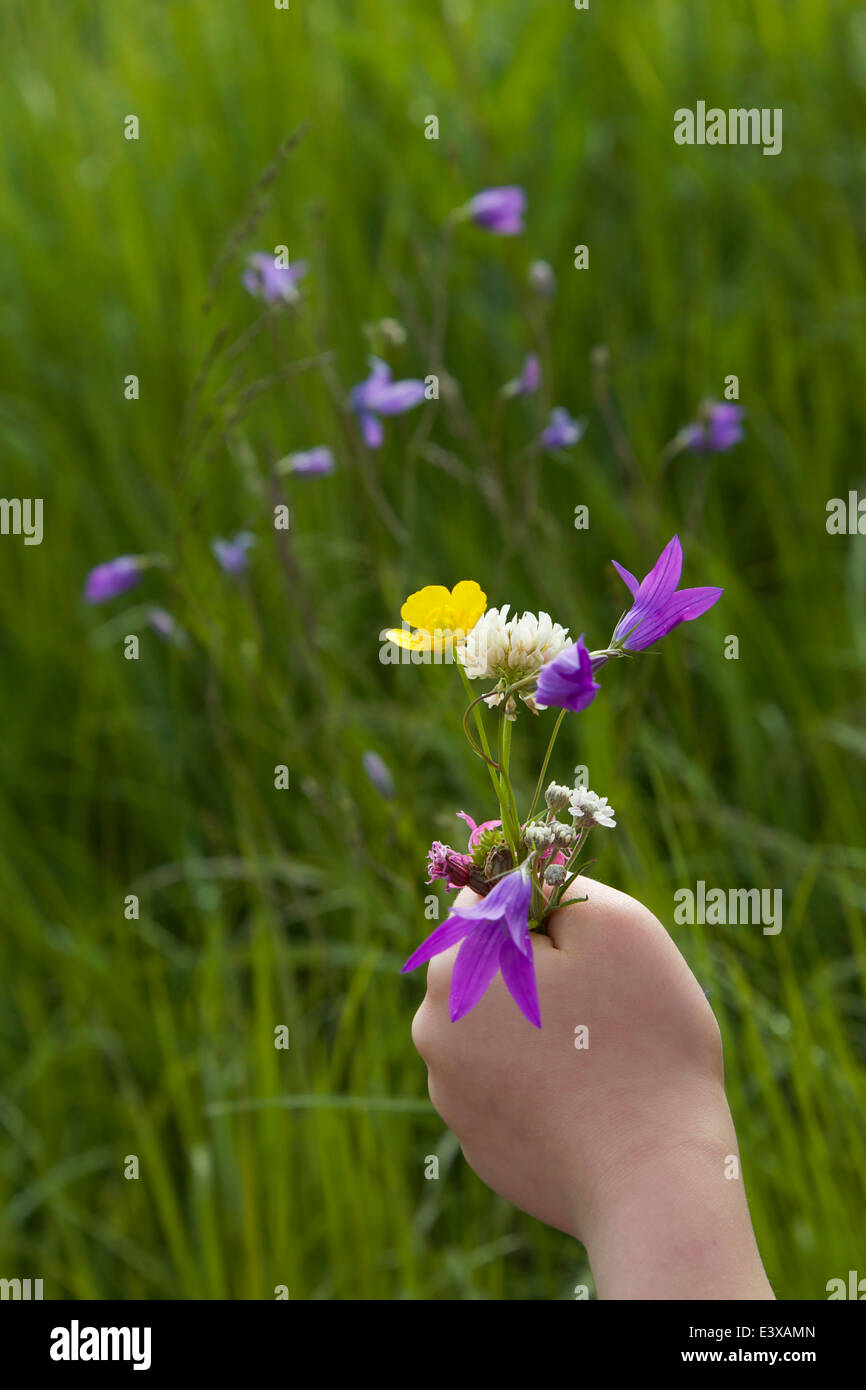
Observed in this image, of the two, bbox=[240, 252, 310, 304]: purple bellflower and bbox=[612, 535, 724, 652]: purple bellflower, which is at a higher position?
bbox=[240, 252, 310, 304]: purple bellflower

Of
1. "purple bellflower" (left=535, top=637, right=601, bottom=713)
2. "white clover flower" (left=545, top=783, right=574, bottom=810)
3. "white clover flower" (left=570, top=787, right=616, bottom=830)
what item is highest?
"purple bellflower" (left=535, top=637, right=601, bottom=713)

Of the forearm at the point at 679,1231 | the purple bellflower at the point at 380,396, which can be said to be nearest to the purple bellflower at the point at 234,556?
the purple bellflower at the point at 380,396

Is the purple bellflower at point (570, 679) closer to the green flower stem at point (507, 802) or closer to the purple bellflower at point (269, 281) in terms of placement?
the green flower stem at point (507, 802)

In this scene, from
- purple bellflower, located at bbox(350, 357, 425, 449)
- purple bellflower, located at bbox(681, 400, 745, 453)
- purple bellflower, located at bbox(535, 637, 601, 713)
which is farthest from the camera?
purple bellflower, located at bbox(681, 400, 745, 453)

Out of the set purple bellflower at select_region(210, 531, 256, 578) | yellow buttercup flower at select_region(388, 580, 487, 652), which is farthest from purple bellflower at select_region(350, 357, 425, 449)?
yellow buttercup flower at select_region(388, 580, 487, 652)

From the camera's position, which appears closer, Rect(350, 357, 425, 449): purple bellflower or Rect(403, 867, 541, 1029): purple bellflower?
Rect(403, 867, 541, 1029): purple bellflower

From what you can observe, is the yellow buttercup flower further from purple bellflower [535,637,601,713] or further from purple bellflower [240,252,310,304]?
purple bellflower [240,252,310,304]
